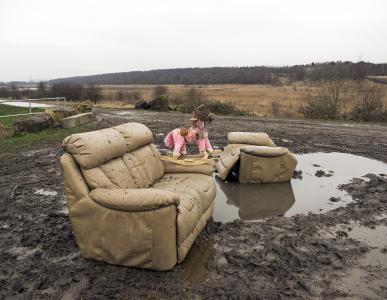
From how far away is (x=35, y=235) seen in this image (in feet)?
14.6

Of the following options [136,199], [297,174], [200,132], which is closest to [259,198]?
[200,132]

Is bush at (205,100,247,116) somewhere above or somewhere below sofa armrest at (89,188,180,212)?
below

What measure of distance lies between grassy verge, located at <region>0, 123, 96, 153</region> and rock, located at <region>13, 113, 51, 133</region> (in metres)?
0.18

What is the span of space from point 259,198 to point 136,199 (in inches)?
121

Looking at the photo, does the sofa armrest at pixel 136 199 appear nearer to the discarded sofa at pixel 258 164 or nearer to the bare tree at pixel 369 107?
the discarded sofa at pixel 258 164

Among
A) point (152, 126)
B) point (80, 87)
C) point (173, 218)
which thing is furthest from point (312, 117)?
point (80, 87)

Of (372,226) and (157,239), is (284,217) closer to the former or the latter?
(372,226)

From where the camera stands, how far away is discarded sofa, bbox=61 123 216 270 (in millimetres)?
3521

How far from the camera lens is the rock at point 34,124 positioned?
11.4 metres

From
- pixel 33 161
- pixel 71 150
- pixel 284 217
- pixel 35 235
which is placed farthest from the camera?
pixel 33 161

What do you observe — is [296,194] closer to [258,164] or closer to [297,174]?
[258,164]

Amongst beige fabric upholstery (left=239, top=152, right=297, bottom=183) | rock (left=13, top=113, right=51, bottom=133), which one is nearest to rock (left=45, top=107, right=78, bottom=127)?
rock (left=13, top=113, right=51, bottom=133)

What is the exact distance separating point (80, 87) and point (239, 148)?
87.2ft

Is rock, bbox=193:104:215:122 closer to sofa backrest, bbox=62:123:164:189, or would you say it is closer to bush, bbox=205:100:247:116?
sofa backrest, bbox=62:123:164:189
